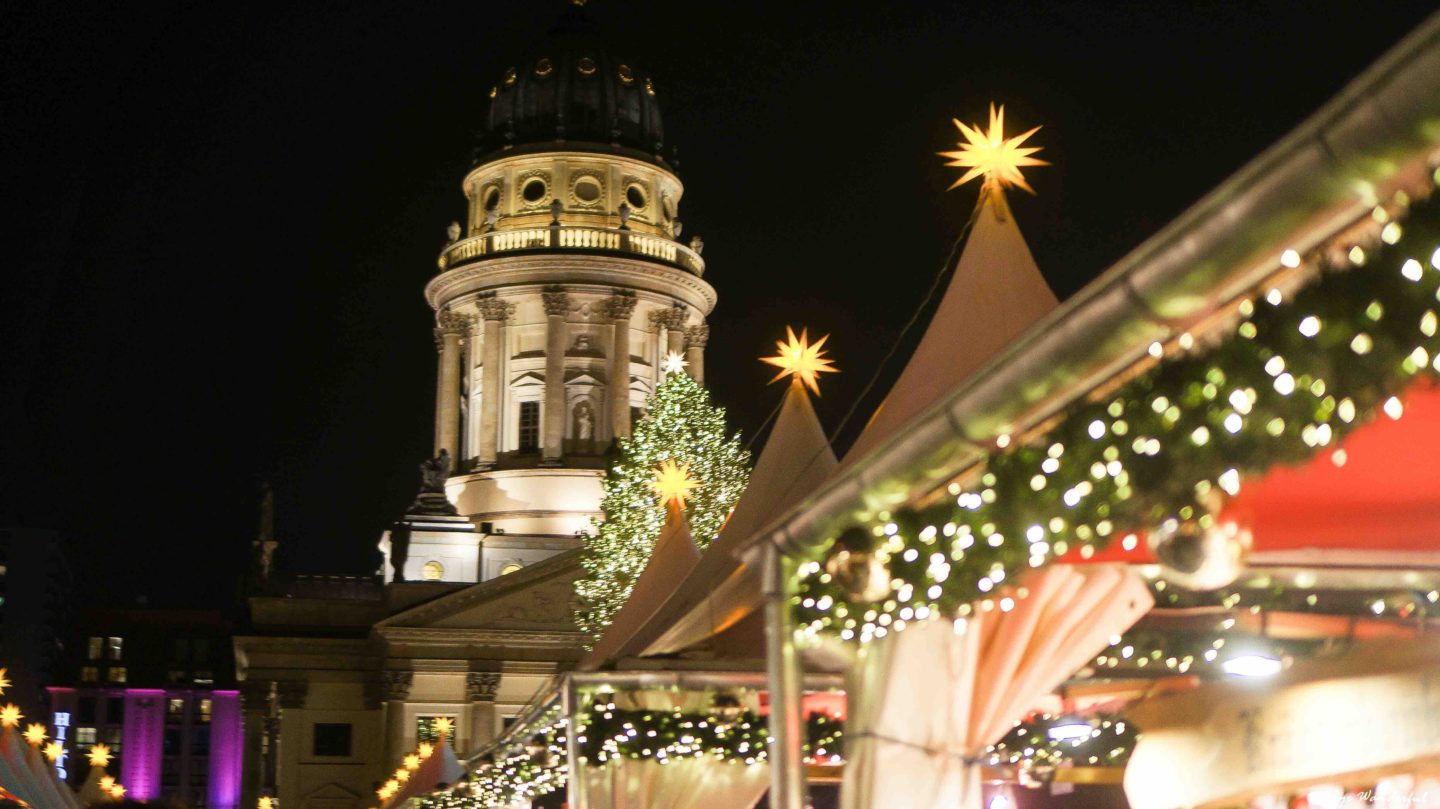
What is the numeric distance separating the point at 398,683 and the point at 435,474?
729 cm

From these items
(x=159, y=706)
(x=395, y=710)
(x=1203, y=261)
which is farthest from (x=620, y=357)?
(x=159, y=706)

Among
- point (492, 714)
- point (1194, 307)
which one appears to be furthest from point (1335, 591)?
point (492, 714)

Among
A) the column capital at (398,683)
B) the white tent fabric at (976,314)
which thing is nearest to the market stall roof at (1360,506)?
the white tent fabric at (976,314)

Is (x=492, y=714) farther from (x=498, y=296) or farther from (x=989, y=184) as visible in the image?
(x=989, y=184)

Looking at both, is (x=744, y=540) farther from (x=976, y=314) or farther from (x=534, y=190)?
(x=534, y=190)

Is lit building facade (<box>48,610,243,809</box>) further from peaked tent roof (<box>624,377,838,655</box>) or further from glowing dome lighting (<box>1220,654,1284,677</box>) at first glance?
glowing dome lighting (<box>1220,654,1284,677</box>)

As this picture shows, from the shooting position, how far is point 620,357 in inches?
2714

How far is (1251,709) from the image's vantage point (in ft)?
24.8

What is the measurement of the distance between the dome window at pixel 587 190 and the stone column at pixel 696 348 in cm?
533

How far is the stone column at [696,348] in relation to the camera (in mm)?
70562

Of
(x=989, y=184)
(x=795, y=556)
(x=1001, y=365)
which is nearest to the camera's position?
(x=1001, y=365)

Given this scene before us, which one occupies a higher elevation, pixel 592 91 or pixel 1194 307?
pixel 592 91

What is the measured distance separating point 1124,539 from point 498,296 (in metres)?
61.7

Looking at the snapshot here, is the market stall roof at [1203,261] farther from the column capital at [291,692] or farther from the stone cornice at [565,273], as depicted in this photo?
the stone cornice at [565,273]
